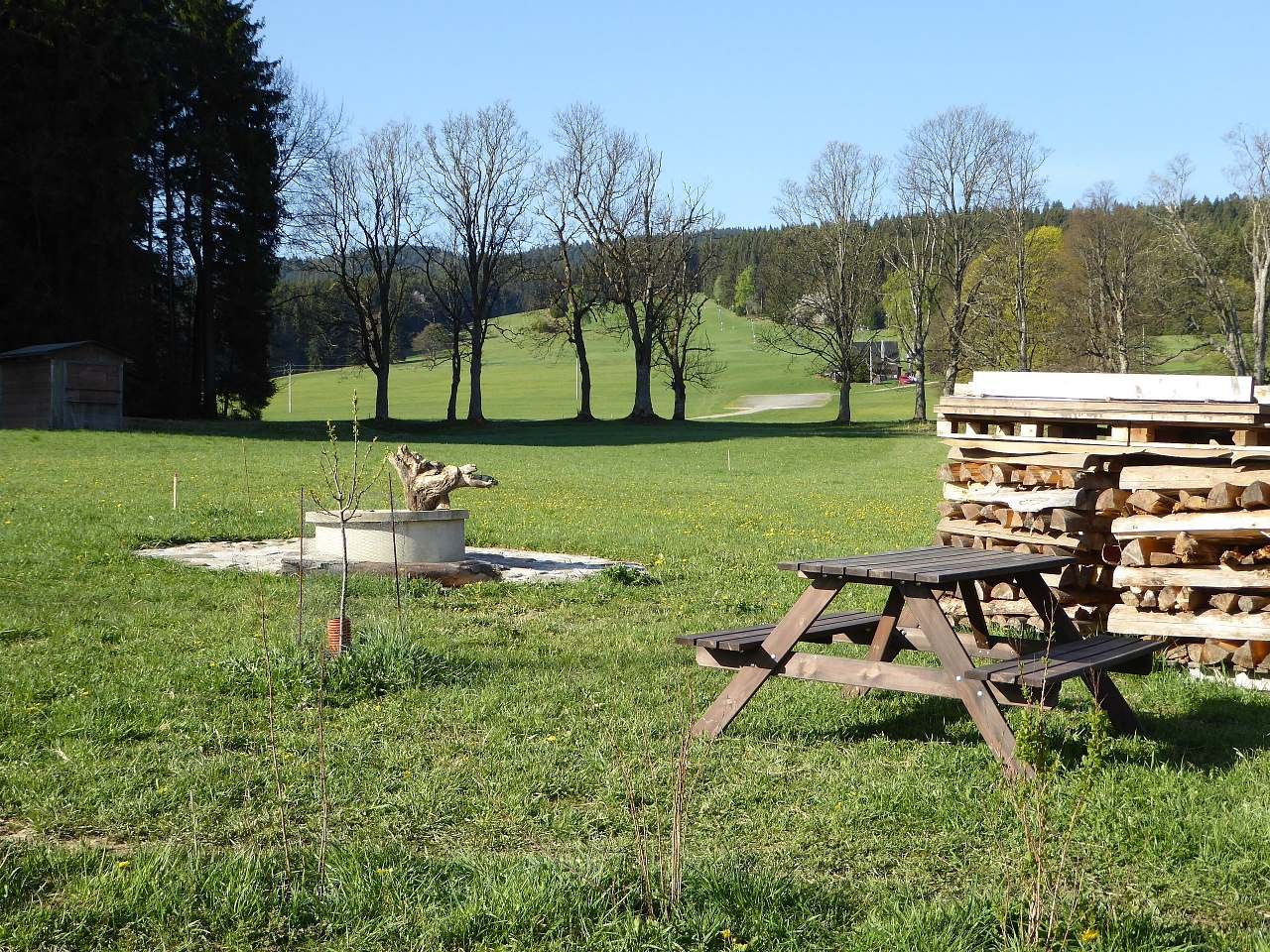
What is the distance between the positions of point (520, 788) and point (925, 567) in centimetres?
215

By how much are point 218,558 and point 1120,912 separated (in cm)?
940

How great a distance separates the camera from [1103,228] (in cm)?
6066

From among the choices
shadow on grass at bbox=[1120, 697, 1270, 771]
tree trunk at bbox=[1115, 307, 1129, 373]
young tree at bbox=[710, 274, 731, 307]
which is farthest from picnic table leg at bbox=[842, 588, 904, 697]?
young tree at bbox=[710, 274, 731, 307]

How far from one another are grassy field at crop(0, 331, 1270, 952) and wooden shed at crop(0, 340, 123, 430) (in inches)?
906

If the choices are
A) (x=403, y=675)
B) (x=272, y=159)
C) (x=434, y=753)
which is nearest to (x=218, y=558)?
(x=403, y=675)

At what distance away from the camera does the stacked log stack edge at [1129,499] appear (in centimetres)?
738

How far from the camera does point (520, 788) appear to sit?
5008mm

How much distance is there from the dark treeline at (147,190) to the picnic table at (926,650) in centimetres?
3399

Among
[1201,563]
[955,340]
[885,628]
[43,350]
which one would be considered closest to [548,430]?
[955,340]

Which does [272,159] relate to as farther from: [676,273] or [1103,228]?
[1103,228]

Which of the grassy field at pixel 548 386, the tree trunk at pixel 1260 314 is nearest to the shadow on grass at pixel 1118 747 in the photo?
the tree trunk at pixel 1260 314

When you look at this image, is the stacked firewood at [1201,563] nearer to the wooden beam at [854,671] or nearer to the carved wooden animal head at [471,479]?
the wooden beam at [854,671]

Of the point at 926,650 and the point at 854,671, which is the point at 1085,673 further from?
the point at 926,650

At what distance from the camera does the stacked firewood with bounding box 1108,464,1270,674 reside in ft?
23.8
